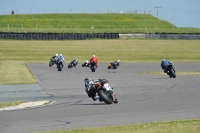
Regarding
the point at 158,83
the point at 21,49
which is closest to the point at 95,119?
the point at 158,83

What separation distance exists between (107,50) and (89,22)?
5562 cm

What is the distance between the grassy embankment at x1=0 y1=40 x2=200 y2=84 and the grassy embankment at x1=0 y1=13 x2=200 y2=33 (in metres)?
33.2

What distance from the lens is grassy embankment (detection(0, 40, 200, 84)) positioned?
74812 mm

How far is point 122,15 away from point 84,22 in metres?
Answer: 18.8

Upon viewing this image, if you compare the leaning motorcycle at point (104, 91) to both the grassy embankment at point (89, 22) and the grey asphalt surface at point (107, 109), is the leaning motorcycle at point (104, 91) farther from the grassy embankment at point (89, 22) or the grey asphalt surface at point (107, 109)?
the grassy embankment at point (89, 22)

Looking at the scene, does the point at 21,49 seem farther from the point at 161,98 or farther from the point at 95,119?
the point at 95,119

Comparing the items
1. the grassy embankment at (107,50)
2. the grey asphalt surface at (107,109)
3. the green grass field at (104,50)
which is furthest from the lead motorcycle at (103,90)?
the grassy embankment at (107,50)

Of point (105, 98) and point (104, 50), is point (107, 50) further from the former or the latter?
point (105, 98)

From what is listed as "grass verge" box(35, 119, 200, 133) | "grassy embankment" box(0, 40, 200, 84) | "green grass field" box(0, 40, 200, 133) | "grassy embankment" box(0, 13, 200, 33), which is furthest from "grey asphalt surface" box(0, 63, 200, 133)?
"grassy embankment" box(0, 13, 200, 33)

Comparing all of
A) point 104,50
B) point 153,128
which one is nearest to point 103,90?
point 153,128

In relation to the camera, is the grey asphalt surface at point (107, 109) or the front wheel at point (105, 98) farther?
the front wheel at point (105, 98)

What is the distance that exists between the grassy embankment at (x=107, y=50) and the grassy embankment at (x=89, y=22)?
33236 mm

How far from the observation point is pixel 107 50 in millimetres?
84250

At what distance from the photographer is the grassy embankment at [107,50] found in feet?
245
